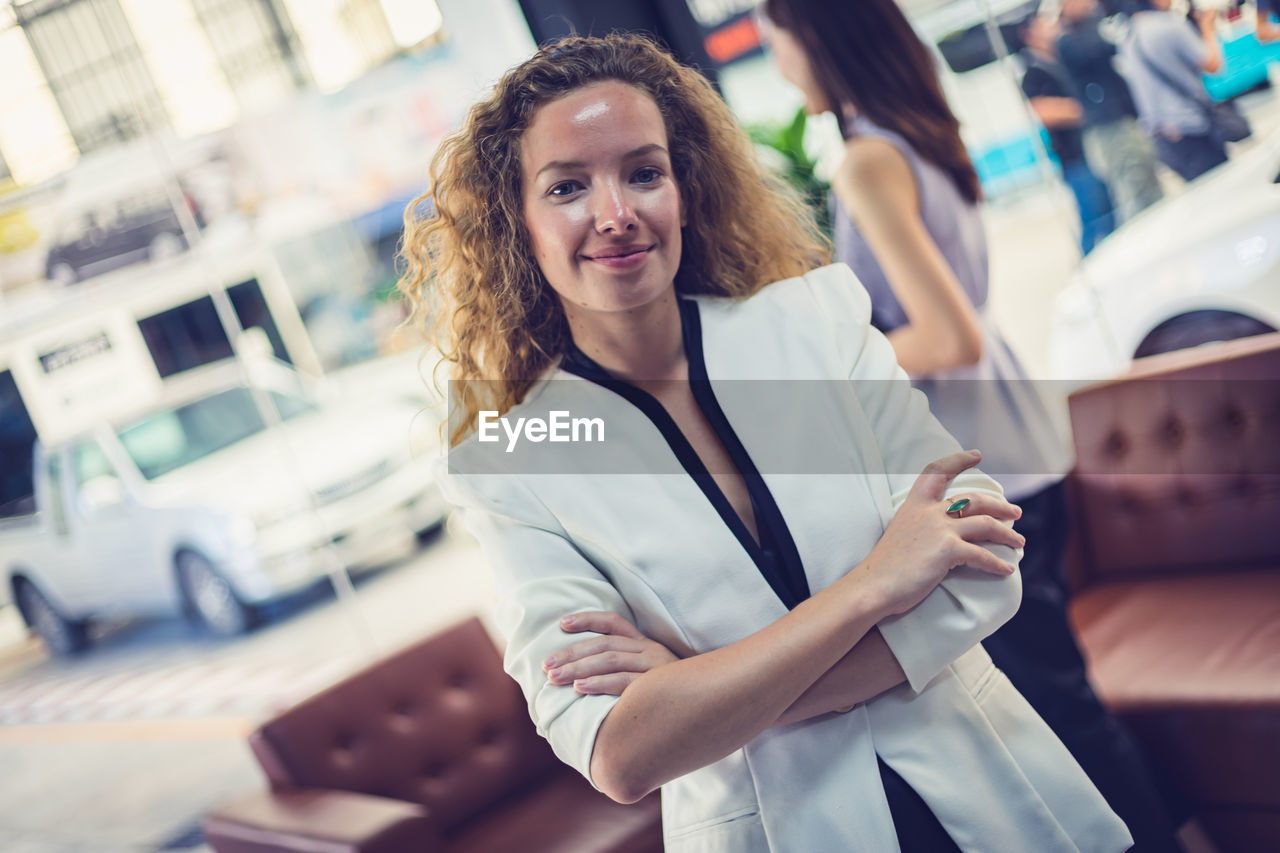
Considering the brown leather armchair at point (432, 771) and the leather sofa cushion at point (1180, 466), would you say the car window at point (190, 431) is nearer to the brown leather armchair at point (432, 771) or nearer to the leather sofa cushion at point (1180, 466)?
the brown leather armchair at point (432, 771)

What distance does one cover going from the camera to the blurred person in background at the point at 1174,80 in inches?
102

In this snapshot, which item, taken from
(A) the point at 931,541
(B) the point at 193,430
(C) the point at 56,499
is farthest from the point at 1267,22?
(C) the point at 56,499

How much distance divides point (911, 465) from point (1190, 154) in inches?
91.8

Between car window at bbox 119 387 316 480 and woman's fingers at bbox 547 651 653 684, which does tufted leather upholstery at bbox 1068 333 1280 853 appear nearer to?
woman's fingers at bbox 547 651 653 684

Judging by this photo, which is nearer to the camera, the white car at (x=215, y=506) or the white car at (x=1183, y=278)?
the white car at (x=1183, y=278)

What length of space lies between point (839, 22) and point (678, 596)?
3.70ft

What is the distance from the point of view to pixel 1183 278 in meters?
2.67

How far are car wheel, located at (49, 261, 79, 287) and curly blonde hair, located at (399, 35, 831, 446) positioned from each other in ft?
9.38

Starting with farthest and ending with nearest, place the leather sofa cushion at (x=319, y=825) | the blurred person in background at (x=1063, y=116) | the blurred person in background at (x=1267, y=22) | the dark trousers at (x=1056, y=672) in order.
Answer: the blurred person in background at (x=1063, y=116), the blurred person in background at (x=1267, y=22), the leather sofa cushion at (x=319, y=825), the dark trousers at (x=1056, y=672)

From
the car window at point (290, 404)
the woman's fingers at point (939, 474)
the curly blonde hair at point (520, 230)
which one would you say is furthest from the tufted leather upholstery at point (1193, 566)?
the car window at point (290, 404)

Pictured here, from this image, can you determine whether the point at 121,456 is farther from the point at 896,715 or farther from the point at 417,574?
the point at 896,715

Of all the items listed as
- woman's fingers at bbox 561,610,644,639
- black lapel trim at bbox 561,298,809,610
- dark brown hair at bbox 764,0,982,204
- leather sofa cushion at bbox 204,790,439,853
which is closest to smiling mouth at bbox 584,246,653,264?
black lapel trim at bbox 561,298,809,610

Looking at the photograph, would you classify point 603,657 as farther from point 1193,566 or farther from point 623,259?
point 1193,566

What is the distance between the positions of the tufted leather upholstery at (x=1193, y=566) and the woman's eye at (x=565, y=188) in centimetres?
157
